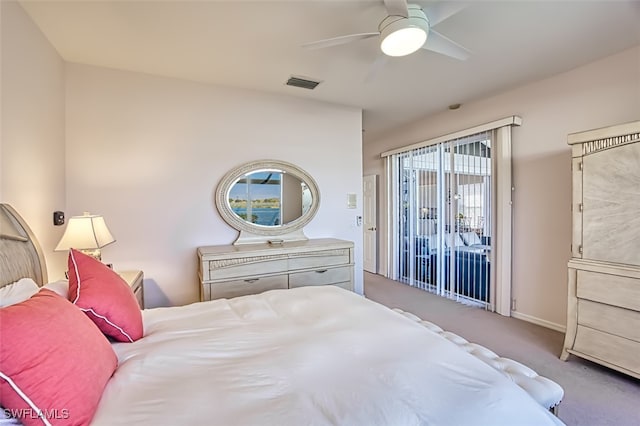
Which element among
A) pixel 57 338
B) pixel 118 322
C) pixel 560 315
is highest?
pixel 57 338

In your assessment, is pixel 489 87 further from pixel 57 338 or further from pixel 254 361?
pixel 57 338

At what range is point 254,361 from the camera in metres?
1.17

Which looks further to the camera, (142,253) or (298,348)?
(142,253)

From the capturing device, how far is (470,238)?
4.08 m

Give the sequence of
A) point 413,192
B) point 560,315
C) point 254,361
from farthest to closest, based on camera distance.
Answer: point 413,192 < point 560,315 < point 254,361

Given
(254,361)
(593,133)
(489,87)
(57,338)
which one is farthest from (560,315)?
(57,338)

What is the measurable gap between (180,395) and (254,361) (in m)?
0.28

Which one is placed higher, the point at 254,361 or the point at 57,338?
the point at 57,338

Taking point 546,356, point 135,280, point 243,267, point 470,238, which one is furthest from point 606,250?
point 135,280

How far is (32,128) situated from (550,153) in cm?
450

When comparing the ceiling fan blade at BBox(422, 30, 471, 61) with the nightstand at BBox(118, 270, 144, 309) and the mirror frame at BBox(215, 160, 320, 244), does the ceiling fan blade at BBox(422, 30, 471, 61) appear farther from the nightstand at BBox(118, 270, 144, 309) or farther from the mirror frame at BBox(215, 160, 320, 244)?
the nightstand at BBox(118, 270, 144, 309)

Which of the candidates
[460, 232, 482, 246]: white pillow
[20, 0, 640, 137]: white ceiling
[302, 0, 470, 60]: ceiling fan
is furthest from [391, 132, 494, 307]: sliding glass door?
[302, 0, 470, 60]: ceiling fan

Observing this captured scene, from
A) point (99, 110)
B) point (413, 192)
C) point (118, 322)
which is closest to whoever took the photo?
point (118, 322)

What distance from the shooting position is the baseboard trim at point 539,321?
10.2 feet
